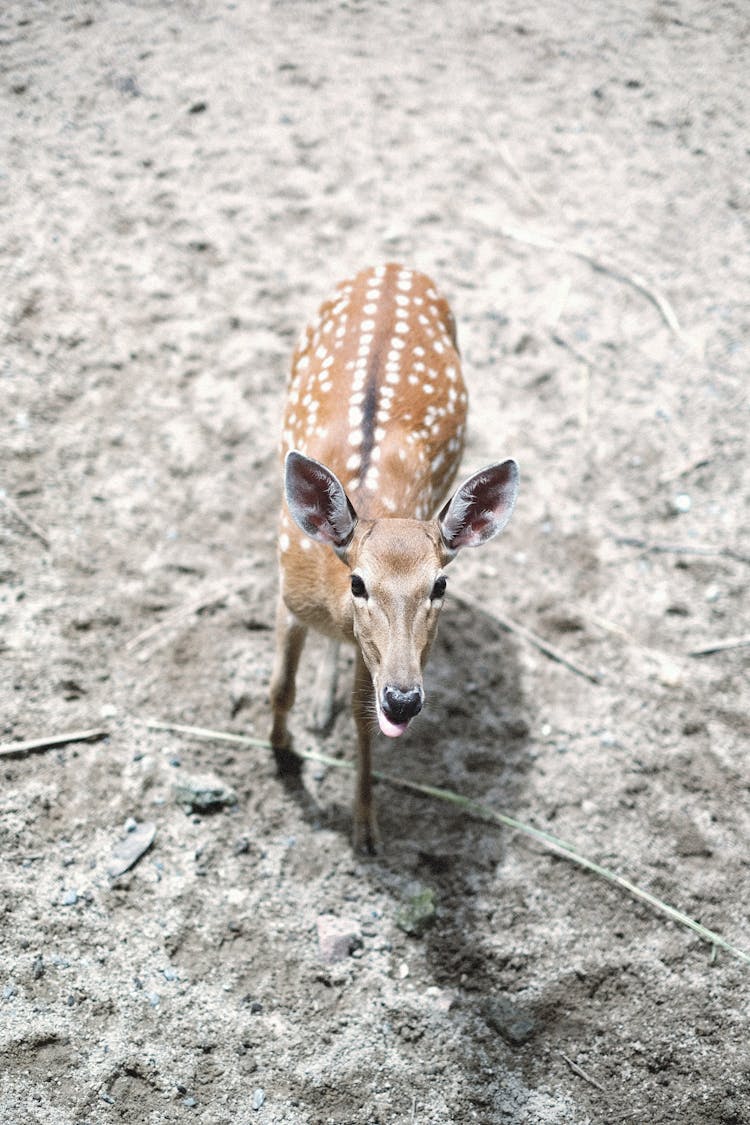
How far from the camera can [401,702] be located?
7.52 ft

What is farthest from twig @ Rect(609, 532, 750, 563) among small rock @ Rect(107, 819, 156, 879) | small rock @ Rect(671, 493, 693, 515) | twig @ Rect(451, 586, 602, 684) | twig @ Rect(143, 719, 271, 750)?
small rock @ Rect(107, 819, 156, 879)

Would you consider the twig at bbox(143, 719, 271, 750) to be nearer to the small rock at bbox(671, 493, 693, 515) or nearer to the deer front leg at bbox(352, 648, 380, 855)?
the deer front leg at bbox(352, 648, 380, 855)

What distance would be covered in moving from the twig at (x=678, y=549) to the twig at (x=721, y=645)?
16.0 inches

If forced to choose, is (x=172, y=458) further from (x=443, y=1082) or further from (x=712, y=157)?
(x=712, y=157)

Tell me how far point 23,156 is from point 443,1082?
486 centimetres

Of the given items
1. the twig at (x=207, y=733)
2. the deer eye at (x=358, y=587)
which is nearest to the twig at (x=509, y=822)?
the twig at (x=207, y=733)

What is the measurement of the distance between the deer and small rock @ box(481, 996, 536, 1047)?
2.00 ft

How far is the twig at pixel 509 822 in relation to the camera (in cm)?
306

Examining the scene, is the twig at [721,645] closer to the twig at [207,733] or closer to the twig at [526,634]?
the twig at [526,634]

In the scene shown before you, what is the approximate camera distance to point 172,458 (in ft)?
→ 13.3

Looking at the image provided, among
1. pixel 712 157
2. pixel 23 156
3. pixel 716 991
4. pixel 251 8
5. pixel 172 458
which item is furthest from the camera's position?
pixel 251 8

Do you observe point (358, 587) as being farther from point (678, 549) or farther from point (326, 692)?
point (678, 549)

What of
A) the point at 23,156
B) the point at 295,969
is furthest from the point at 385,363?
the point at 23,156

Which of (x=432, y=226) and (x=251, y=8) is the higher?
(x=251, y=8)
